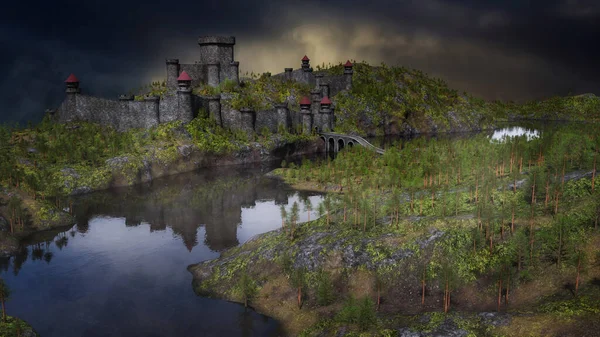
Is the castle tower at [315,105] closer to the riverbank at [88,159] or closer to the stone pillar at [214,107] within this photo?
the riverbank at [88,159]

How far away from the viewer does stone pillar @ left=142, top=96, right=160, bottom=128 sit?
245 ft

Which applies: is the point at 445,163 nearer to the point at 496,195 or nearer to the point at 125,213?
the point at 496,195

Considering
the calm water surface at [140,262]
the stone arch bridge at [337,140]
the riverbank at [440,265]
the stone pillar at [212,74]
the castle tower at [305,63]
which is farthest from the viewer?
the castle tower at [305,63]

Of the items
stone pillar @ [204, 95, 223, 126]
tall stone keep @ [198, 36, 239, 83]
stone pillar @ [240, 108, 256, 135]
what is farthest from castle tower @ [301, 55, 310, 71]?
stone pillar @ [204, 95, 223, 126]

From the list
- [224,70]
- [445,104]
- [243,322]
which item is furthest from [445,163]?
[445,104]

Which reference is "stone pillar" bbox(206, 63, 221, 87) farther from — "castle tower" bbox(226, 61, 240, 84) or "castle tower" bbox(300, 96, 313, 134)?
"castle tower" bbox(300, 96, 313, 134)

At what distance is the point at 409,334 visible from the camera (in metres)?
18.7

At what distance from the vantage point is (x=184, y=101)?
75688mm

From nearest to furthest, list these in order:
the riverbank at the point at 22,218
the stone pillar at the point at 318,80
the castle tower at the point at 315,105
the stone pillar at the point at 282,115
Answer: the riverbank at the point at 22,218, the stone pillar at the point at 282,115, the castle tower at the point at 315,105, the stone pillar at the point at 318,80

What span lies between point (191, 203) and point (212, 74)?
4489 cm

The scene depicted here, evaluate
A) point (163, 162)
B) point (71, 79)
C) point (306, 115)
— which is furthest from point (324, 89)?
point (71, 79)

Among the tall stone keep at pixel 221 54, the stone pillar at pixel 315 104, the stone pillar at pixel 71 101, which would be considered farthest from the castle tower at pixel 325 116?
the stone pillar at pixel 71 101

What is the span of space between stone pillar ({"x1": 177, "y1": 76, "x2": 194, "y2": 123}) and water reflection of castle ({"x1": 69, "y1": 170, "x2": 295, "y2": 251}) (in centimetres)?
1178

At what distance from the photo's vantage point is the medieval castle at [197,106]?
7494 cm
